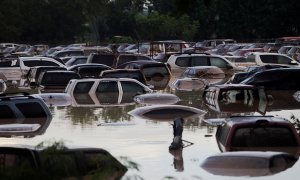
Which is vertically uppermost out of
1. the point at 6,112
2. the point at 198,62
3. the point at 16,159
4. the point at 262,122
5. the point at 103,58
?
the point at 16,159

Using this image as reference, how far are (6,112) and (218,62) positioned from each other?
26.2 meters

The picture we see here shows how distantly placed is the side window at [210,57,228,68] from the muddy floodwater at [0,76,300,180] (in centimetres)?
1365

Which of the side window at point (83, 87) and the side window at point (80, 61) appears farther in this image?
the side window at point (80, 61)

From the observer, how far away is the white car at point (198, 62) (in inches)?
1980

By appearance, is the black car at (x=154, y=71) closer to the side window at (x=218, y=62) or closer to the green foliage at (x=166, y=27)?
the side window at (x=218, y=62)

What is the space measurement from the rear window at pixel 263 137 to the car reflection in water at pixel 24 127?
7.48m

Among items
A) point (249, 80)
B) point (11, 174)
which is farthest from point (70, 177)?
point (249, 80)

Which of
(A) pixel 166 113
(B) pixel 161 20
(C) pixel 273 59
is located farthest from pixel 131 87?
(B) pixel 161 20

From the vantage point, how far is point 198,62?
50312 mm

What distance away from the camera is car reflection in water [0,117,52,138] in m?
23.3

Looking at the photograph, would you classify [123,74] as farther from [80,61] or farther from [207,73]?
[80,61]

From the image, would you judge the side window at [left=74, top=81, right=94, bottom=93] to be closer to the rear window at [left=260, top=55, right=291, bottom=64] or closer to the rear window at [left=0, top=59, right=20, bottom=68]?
the rear window at [left=0, top=59, right=20, bottom=68]

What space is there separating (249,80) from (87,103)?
755 centimetres

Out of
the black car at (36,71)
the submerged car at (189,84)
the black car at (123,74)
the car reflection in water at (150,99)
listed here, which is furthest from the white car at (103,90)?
the submerged car at (189,84)
